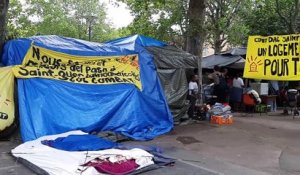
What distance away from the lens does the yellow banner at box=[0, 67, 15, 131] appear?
8906 mm

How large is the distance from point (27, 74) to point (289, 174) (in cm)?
592

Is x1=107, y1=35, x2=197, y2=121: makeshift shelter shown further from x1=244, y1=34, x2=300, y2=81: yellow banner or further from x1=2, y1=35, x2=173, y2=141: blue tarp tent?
x1=244, y1=34, x2=300, y2=81: yellow banner

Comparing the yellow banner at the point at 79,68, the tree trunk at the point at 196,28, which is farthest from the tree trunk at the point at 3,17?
the tree trunk at the point at 196,28

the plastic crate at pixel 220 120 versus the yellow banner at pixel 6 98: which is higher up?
the yellow banner at pixel 6 98

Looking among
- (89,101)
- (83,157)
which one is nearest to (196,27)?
(89,101)

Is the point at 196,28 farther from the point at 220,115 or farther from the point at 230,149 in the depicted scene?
the point at 230,149

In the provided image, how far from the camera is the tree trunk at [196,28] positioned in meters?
14.0

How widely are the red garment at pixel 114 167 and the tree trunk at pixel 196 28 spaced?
7680 millimetres

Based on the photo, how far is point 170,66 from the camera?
12.2m

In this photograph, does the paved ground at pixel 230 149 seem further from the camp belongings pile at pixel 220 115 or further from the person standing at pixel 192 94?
the person standing at pixel 192 94

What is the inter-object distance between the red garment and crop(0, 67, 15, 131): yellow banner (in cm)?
330

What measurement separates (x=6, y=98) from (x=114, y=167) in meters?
3.76

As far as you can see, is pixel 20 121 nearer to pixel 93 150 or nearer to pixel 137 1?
pixel 93 150

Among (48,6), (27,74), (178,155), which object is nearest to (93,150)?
(178,155)
